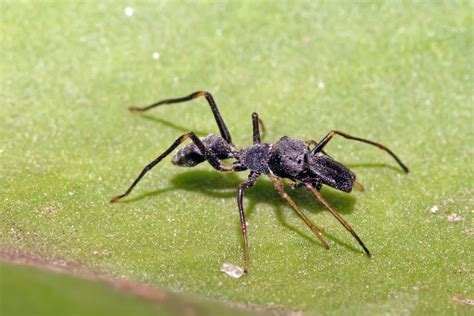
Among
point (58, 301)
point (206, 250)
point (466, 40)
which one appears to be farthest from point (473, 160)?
point (58, 301)

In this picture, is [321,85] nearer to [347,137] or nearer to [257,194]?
[347,137]

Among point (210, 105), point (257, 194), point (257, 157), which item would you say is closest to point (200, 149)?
point (210, 105)

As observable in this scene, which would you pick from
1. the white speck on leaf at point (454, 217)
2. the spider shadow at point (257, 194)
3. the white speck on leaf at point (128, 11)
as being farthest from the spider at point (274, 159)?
the white speck on leaf at point (128, 11)

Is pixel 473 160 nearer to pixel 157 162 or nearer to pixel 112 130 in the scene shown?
pixel 157 162

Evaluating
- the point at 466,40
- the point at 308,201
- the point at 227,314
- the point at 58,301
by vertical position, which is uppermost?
the point at 466,40

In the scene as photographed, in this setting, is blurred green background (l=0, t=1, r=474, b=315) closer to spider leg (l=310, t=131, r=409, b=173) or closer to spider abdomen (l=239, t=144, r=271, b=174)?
spider leg (l=310, t=131, r=409, b=173)
